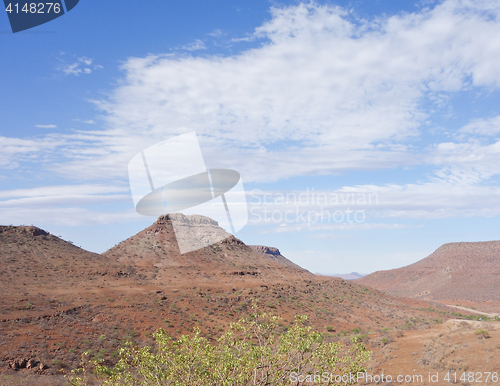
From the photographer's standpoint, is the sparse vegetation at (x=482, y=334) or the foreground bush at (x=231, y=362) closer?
the foreground bush at (x=231, y=362)

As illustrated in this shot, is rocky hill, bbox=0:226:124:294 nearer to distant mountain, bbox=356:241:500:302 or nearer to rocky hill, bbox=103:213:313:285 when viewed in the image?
rocky hill, bbox=103:213:313:285

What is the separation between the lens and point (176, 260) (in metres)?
64.6

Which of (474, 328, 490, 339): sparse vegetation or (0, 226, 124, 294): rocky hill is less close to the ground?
(0, 226, 124, 294): rocky hill

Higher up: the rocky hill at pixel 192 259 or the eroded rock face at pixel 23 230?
the eroded rock face at pixel 23 230

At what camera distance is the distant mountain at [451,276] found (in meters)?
86.6

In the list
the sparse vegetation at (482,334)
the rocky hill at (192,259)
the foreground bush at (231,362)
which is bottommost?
the sparse vegetation at (482,334)

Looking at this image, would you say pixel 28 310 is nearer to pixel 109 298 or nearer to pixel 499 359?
pixel 109 298

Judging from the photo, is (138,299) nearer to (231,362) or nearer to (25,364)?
(25,364)

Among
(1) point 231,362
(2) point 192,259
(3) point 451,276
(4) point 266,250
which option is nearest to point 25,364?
(1) point 231,362

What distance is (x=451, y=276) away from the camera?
10019 centimetres

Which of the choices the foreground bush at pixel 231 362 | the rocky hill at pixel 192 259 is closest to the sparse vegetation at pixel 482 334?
the foreground bush at pixel 231 362

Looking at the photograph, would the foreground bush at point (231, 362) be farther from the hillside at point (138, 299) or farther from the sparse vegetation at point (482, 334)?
the sparse vegetation at point (482, 334)

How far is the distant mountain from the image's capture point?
8662 cm

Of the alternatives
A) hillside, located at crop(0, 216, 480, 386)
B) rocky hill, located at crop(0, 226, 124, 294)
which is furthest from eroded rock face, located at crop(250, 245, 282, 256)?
rocky hill, located at crop(0, 226, 124, 294)
